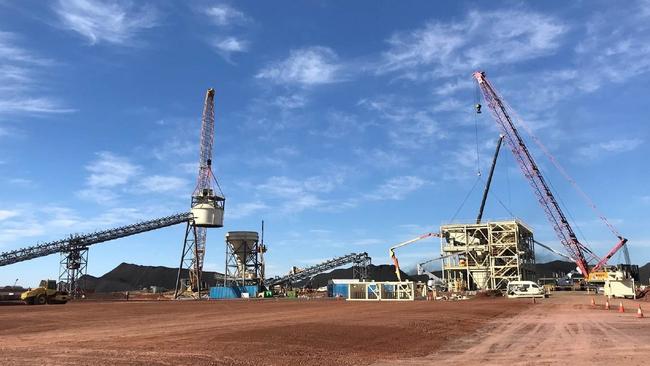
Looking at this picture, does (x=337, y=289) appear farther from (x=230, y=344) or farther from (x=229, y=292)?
(x=230, y=344)

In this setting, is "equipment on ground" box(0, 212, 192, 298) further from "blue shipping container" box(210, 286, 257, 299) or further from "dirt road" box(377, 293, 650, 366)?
"dirt road" box(377, 293, 650, 366)

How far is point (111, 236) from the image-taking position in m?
101

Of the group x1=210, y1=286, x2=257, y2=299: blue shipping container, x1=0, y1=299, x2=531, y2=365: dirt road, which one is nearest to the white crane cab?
x1=0, y1=299, x2=531, y2=365: dirt road

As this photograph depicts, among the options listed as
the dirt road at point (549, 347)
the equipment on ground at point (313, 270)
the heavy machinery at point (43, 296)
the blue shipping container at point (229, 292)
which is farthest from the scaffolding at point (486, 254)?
the dirt road at point (549, 347)

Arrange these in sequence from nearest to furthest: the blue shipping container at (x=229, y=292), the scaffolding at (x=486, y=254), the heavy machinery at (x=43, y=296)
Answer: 1. the heavy machinery at (x=43, y=296)
2. the blue shipping container at (x=229, y=292)
3. the scaffolding at (x=486, y=254)

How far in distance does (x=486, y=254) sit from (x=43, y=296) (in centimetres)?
8855

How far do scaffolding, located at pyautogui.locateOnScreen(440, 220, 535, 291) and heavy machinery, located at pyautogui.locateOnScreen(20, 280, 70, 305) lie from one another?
3090 inches

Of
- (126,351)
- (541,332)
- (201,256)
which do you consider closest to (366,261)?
(201,256)

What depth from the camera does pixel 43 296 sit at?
205 ft

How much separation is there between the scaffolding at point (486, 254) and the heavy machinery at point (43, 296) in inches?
3090

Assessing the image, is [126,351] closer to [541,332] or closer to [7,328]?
[7,328]

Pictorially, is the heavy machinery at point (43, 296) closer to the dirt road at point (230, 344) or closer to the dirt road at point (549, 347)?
the dirt road at point (230, 344)

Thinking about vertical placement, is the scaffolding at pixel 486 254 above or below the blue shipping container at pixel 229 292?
above

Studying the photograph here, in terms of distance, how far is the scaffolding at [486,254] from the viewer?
372 feet
